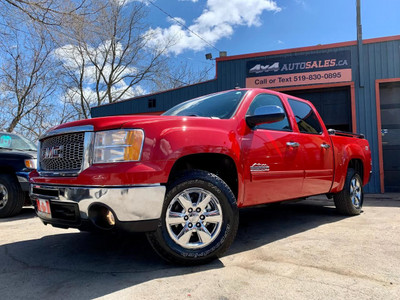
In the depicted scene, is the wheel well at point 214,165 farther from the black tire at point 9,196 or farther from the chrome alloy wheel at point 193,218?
the black tire at point 9,196

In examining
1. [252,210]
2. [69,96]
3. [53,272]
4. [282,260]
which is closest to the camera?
[53,272]

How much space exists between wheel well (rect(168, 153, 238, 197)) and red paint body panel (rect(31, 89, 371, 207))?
74 millimetres

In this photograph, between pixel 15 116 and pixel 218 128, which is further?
pixel 15 116

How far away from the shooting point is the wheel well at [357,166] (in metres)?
5.32

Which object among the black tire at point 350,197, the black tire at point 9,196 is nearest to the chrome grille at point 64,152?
the black tire at point 9,196

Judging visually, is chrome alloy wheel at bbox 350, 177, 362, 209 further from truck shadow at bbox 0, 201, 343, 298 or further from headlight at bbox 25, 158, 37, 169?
headlight at bbox 25, 158, 37, 169

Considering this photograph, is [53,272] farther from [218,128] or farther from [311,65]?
[311,65]

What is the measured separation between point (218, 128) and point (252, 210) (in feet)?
11.1

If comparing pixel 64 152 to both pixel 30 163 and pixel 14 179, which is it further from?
pixel 14 179

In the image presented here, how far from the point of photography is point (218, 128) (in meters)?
2.90

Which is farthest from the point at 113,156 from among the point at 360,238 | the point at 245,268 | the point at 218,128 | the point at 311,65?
the point at 311,65

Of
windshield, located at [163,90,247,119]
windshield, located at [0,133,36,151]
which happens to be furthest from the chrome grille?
windshield, located at [0,133,36,151]

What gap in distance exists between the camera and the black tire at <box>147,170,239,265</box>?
251cm

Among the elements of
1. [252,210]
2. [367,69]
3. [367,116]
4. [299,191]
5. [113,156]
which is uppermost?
[367,69]
